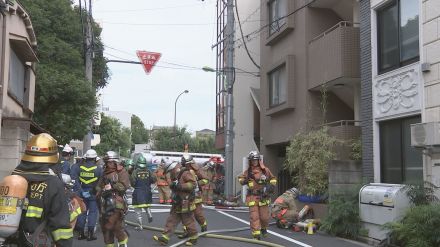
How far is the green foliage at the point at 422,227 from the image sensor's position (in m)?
8.72

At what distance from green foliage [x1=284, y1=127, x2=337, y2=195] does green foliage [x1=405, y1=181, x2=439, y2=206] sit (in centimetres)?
375

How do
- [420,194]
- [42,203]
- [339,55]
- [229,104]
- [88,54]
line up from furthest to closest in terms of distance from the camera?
[229,104], [88,54], [339,55], [420,194], [42,203]

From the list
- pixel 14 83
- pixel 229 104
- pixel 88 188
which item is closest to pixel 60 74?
pixel 14 83

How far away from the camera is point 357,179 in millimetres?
13461

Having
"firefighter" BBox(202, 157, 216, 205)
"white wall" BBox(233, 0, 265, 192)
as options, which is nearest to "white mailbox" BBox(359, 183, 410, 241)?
"firefighter" BBox(202, 157, 216, 205)

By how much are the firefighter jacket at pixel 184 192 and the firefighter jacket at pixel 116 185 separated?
1365 millimetres

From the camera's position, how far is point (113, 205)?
8.66 m

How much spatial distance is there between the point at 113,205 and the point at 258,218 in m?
3.68

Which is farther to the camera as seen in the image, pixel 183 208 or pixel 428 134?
pixel 183 208

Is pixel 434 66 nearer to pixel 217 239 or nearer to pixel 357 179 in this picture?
pixel 357 179

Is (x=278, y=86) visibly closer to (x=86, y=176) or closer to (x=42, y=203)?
(x=86, y=176)

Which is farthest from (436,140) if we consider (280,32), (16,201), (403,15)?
(280,32)

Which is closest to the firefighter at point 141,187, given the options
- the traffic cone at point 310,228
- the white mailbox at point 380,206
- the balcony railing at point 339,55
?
the traffic cone at point 310,228

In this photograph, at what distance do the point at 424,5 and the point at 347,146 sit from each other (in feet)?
14.9
